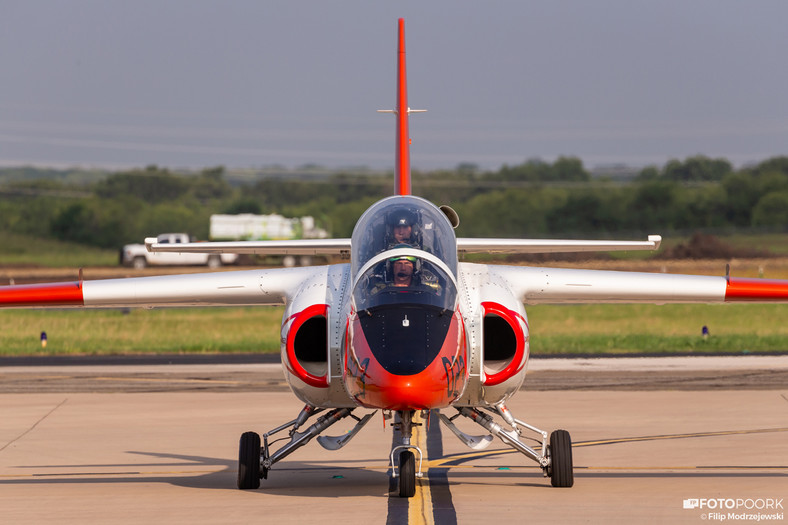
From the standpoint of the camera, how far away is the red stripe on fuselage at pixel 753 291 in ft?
44.4

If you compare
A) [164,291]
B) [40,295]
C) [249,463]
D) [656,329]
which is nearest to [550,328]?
[656,329]

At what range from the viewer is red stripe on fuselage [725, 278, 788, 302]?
533 inches

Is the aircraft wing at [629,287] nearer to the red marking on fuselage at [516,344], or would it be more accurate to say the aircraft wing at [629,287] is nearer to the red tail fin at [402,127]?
the red marking on fuselage at [516,344]

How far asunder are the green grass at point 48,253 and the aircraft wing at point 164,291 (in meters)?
49.7

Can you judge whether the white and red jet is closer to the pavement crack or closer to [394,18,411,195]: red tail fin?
[394,18,411,195]: red tail fin

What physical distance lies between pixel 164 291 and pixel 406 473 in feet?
12.5

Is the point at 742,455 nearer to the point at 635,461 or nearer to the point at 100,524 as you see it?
the point at 635,461

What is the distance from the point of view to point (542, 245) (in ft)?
46.4

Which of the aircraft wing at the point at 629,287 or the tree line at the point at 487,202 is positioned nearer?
the aircraft wing at the point at 629,287

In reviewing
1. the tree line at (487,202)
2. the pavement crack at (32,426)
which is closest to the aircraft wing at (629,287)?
the pavement crack at (32,426)

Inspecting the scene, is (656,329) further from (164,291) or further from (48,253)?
(48,253)

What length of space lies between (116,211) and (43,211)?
4931 millimetres

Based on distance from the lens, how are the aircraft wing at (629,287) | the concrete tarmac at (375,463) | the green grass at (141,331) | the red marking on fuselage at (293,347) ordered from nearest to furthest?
the concrete tarmac at (375,463), the red marking on fuselage at (293,347), the aircraft wing at (629,287), the green grass at (141,331)

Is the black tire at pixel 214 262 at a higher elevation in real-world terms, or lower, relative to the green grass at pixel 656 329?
lower
